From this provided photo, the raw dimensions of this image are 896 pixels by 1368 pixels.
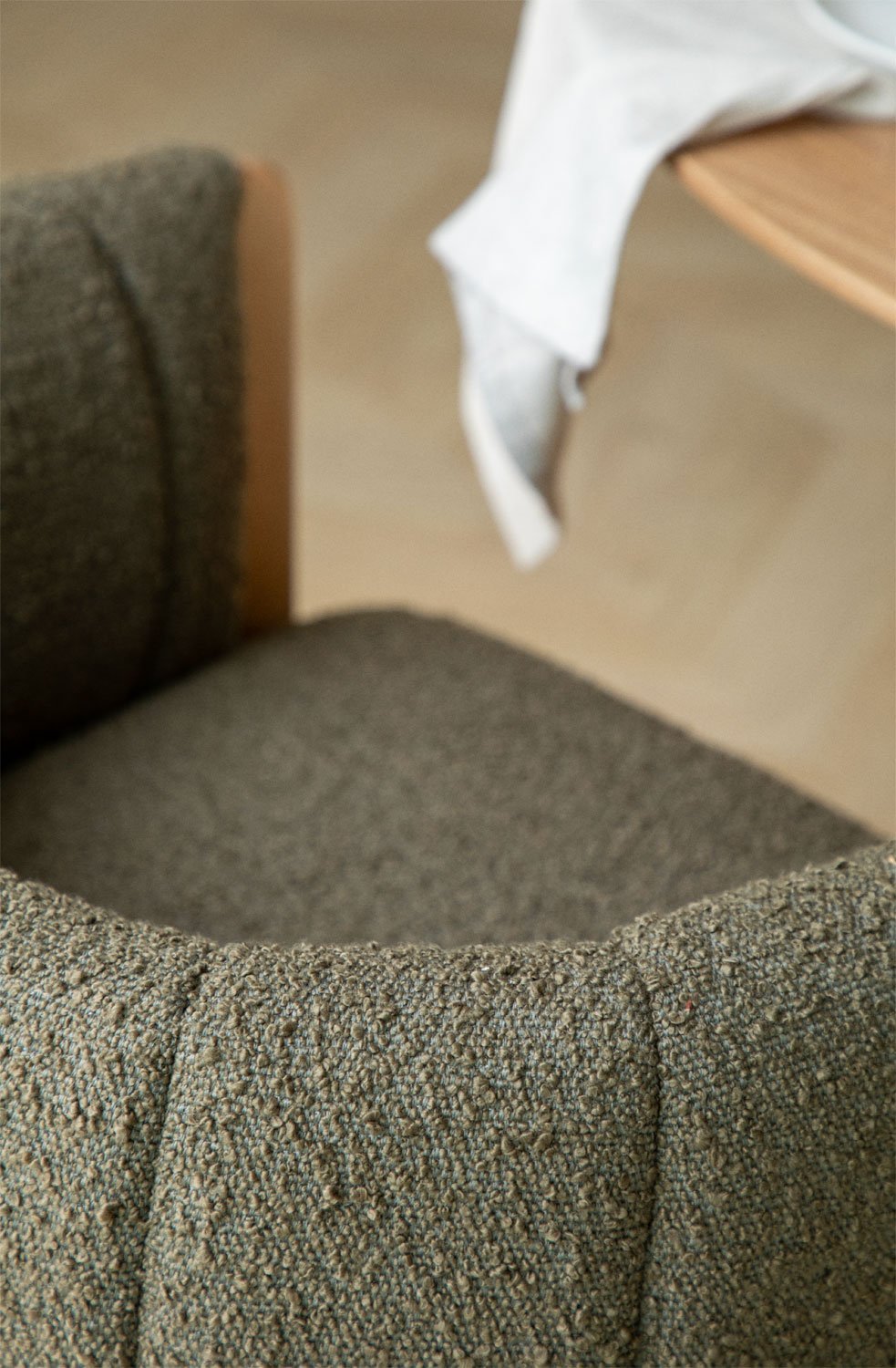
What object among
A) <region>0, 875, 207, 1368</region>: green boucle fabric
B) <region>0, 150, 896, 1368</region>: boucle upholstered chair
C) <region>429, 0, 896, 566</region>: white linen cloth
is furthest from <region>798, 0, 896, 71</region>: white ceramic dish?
<region>0, 875, 207, 1368</region>: green boucle fabric

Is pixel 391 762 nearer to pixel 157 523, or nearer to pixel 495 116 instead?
pixel 157 523

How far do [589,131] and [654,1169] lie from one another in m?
0.52

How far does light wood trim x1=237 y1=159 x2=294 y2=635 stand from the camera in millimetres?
750

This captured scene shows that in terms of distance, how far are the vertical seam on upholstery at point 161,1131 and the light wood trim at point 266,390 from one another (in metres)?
0.44

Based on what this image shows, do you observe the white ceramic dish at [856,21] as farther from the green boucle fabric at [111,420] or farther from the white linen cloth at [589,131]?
the green boucle fabric at [111,420]

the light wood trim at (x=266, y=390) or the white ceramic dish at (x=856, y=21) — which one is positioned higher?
the white ceramic dish at (x=856, y=21)

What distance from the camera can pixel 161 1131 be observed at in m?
0.38

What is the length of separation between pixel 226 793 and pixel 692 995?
1.28 feet

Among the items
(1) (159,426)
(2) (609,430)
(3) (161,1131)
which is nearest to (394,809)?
(1) (159,426)

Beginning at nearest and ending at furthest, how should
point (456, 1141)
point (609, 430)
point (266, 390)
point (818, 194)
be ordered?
point (456, 1141) → point (818, 194) → point (266, 390) → point (609, 430)

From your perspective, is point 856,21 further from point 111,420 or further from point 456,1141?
point 456,1141

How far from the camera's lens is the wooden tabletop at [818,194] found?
59 cm

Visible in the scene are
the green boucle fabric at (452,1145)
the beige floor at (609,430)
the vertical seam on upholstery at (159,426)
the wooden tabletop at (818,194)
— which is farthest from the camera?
the beige floor at (609,430)

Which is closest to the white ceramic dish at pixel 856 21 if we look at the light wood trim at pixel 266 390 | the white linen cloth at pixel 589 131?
the white linen cloth at pixel 589 131
